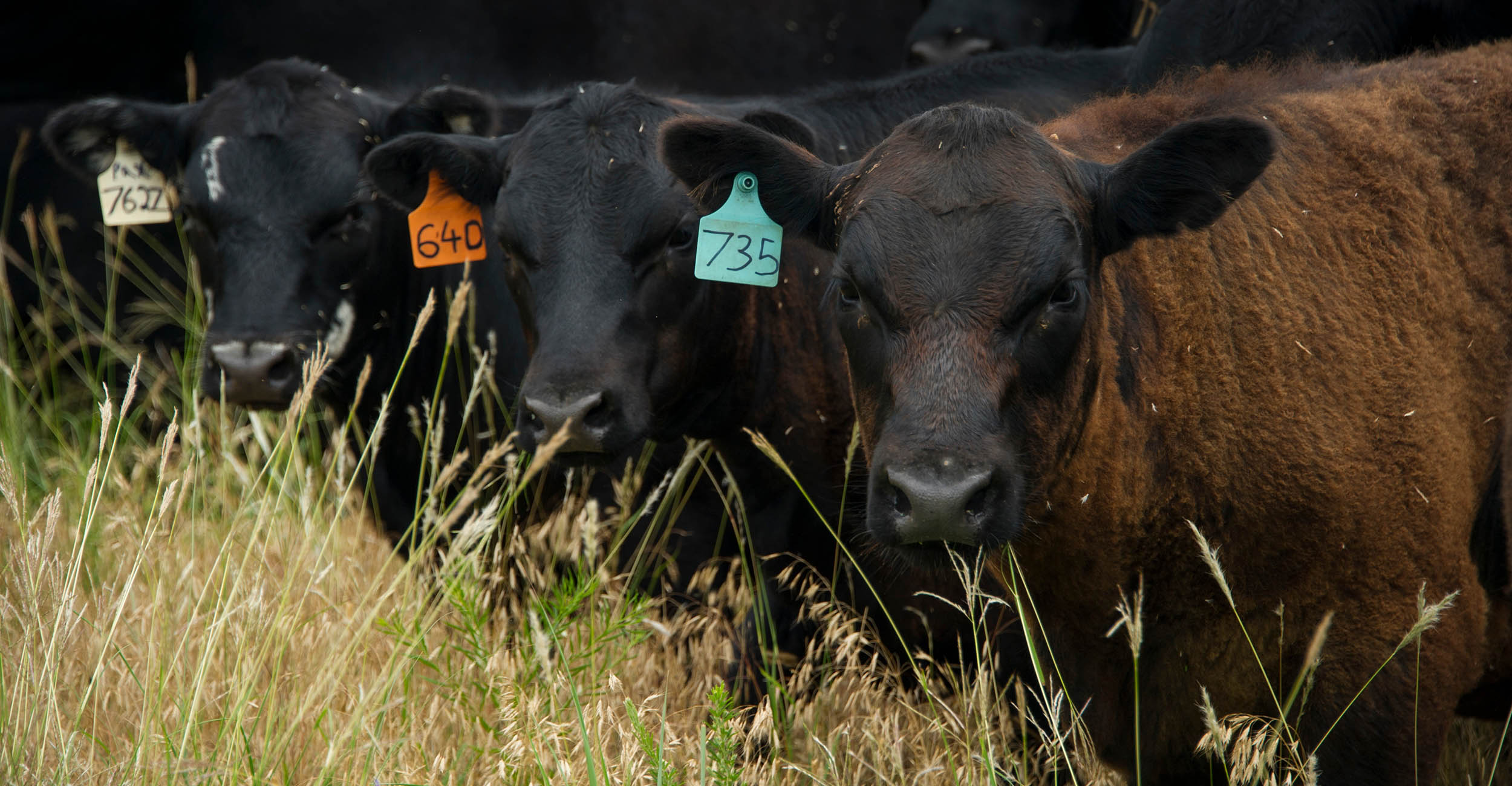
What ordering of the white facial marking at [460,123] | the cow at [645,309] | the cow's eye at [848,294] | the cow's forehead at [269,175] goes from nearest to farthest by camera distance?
the cow's eye at [848,294] < the cow at [645,309] < the cow's forehead at [269,175] < the white facial marking at [460,123]

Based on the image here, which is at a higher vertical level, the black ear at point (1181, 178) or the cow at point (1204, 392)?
the black ear at point (1181, 178)

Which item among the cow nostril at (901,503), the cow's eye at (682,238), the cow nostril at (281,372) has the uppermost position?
the cow's eye at (682,238)

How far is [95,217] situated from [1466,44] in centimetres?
667

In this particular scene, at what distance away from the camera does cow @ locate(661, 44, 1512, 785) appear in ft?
8.85

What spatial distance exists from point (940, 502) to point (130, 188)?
3938 millimetres

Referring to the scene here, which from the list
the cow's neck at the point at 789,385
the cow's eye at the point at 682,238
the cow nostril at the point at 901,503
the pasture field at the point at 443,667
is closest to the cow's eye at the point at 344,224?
the pasture field at the point at 443,667

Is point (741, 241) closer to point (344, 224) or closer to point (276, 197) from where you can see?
point (344, 224)

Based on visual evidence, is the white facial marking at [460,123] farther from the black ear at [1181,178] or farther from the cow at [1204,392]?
the black ear at [1181,178]

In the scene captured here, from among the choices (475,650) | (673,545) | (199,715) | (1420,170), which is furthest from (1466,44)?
(199,715)

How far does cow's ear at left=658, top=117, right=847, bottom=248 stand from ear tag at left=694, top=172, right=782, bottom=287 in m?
0.07

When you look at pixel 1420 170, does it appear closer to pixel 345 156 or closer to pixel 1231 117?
pixel 1231 117

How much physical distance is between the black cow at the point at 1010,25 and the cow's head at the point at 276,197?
255 cm

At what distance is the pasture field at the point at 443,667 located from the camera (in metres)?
2.79

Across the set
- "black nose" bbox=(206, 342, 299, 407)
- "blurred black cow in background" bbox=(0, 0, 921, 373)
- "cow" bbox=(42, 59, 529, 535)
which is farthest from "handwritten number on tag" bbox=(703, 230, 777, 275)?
"blurred black cow in background" bbox=(0, 0, 921, 373)
